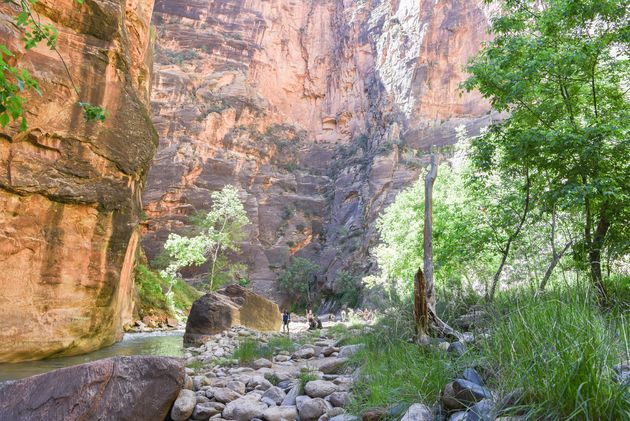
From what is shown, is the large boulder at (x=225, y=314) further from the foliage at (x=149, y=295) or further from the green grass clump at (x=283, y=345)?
the foliage at (x=149, y=295)

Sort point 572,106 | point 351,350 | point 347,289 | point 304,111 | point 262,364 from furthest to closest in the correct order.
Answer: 1. point 304,111
2. point 347,289
3. point 262,364
4. point 572,106
5. point 351,350

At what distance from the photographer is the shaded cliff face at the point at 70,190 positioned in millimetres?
10172

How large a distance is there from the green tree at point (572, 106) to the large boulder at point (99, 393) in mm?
5618

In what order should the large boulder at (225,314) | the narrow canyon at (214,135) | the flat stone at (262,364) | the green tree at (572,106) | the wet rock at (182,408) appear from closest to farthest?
the wet rock at (182,408) → the green tree at (572,106) → the flat stone at (262,364) → the narrow canyon at (214,135) → the large boulder at (225,314)

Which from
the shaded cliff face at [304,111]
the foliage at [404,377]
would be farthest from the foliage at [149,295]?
the shaded cliff face at [304,111]

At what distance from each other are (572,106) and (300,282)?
4457cm

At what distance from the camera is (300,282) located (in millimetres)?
50594

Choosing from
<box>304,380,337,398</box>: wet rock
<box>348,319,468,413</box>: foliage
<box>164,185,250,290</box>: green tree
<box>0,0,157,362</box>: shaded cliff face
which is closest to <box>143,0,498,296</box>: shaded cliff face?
<box>164,185,250,290</box>: green tree

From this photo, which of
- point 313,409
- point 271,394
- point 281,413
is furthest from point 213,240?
point 313,409

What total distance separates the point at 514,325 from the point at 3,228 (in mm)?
11327

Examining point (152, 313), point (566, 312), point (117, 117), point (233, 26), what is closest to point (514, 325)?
point (566, 312)

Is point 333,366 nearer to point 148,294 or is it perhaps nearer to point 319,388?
point 319,388

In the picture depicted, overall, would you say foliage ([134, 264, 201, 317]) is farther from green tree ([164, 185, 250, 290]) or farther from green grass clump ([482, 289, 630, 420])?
green grass clump ([482, 289, 630, 420])

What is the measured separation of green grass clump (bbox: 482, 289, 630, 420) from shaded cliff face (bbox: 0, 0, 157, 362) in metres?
11.0
